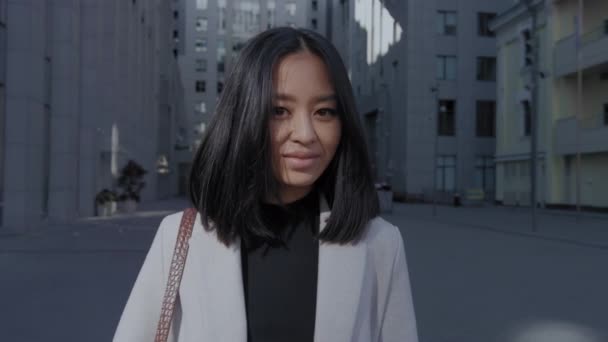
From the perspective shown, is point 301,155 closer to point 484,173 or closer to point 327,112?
point 327,112

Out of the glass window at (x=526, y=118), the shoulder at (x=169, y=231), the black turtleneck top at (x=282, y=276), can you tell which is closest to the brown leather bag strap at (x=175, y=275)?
the shoulder at (x=169, y=231)

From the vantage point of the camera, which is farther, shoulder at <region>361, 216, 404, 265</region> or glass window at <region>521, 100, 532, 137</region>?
glass window at <region>521, 100, 532, 137</region>

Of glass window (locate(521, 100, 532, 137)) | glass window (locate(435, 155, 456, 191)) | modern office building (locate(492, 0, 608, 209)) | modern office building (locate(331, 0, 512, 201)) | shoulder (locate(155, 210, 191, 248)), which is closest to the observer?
shoulder (locate(155, 210, 191, 248))

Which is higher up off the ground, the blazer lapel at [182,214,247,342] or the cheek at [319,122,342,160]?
the cheek at [319,122,342,160]

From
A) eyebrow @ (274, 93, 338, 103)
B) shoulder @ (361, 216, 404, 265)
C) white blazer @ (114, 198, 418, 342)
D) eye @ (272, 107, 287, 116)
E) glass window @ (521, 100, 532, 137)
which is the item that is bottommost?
white blazer @ (114, 198, 418, 342)

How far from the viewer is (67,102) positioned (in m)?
20.3

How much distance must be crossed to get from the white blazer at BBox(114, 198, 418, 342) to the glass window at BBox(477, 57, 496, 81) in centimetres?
5056

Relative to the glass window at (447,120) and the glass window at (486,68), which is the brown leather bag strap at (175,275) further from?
the glass window at (486,68)

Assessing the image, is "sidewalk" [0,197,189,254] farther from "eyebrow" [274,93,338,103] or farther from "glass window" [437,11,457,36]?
"glass window" [437,11,457,36]

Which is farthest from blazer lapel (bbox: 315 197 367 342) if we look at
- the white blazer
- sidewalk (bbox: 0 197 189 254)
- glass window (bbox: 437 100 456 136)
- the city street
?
glass window (bbox: 437 100 456 136)

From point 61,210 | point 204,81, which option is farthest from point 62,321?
point 204,81

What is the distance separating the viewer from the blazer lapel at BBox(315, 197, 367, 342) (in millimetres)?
1557

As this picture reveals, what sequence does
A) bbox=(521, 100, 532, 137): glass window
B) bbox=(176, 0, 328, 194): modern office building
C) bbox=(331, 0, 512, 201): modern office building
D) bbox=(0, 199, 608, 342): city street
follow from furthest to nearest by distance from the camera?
bbox=(176, 0, 328, 194): modern office building < bbox=(331, 0, 512, 201): modern office building < bbox=(521, 100, 532, 137): glass window < bbox=(0, 199, 608, 342): city street

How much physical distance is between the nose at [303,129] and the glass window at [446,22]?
51.0 metres
